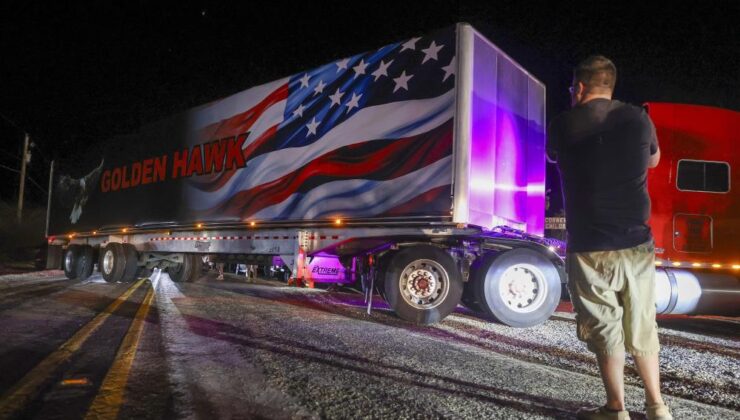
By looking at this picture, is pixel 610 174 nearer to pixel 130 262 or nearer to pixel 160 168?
pixel 160 168

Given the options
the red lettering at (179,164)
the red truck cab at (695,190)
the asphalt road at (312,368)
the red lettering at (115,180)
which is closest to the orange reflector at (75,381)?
the asphalt road at (312,368)

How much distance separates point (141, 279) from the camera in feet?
45.1

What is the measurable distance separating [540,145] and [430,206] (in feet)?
7.41

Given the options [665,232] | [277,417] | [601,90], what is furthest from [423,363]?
[665,232]

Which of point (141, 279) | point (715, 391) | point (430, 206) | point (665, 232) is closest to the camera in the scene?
point (715, 391)

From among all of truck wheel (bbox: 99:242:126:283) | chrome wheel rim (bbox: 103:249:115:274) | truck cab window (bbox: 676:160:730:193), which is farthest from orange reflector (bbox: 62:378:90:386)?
chrome wheel rim (bbox: 103:249:115:274)

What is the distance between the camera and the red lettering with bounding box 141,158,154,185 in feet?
36.9

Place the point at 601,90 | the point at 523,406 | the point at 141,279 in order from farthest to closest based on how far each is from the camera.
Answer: the point at 141,279, the point at 523,406, the point at 601,90

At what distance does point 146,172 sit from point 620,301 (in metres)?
11.1

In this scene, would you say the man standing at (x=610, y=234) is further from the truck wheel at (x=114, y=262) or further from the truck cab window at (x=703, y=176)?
the truck wheel at (x=114, y=262)

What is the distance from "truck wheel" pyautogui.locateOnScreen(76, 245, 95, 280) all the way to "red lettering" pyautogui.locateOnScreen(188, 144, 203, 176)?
19.7 ft

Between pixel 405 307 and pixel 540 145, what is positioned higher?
pixel 540 145

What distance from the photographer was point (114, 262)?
38.2 feet

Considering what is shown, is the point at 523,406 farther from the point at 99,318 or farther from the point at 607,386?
the point at 99,318
